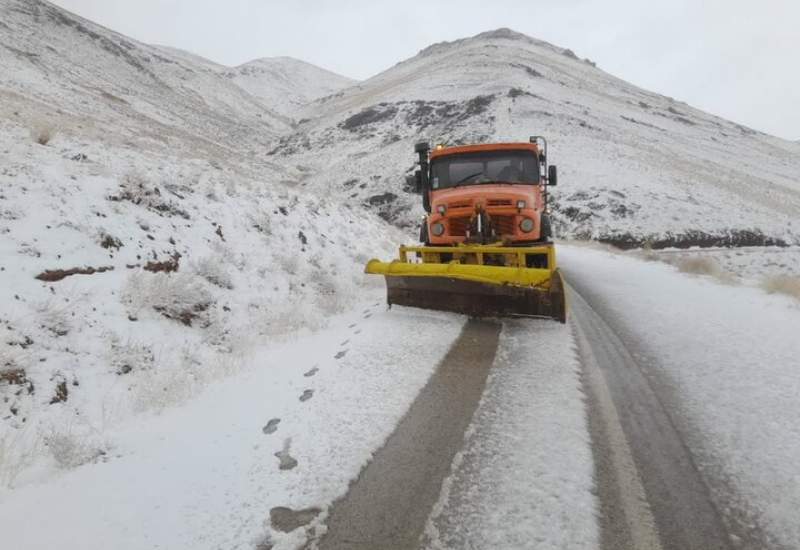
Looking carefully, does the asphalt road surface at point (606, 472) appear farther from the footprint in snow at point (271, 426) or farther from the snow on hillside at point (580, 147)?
the snow on hillside at point (580, 147)

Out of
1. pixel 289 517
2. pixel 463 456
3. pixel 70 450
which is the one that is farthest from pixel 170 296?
pixel 463 456

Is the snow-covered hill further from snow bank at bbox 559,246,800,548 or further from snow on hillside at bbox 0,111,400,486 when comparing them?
snow bank at bbox 559,246,800,548

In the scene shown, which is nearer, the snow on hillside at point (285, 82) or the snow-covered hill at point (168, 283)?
the snow-covered hill at point (168, 283)

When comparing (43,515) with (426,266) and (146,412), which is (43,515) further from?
(426,266)

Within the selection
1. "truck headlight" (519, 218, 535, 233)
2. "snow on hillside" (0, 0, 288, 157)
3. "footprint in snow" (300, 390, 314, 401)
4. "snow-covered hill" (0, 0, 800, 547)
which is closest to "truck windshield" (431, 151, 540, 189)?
"truck headlight" (519, 218, 535, 233)

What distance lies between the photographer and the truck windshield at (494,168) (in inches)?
338

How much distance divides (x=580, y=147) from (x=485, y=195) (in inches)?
1170

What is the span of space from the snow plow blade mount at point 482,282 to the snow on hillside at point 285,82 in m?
67.6

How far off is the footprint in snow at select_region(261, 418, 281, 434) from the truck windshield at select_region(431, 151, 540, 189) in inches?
245

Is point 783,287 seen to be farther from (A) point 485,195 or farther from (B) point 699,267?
(A) point 485,195

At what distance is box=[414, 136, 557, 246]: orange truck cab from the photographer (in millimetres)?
7645

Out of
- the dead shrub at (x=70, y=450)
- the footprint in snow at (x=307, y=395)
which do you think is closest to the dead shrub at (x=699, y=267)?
the footprint in snow at (x=307, y=395)

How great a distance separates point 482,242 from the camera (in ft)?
24.6

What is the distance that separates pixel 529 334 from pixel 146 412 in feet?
14.7
